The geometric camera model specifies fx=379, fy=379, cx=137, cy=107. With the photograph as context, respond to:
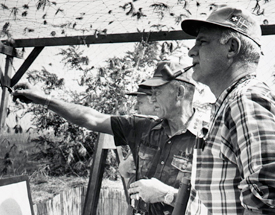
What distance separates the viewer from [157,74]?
115 inches

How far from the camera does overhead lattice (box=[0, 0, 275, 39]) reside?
3.94 m

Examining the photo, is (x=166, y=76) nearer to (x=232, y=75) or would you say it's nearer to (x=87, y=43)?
(x=232, y=75)

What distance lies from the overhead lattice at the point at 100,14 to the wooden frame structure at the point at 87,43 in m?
0.11

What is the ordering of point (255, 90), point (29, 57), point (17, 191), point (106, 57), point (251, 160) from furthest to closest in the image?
point (106, 57) → point (29, 57) → point (17, 191) → point (255, 90) → point (251, 160)

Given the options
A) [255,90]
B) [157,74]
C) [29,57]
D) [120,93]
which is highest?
[29,57]

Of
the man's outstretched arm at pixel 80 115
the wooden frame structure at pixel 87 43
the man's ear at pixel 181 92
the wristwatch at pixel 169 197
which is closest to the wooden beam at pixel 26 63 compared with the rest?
the wooden frame structure at pixel 87 43

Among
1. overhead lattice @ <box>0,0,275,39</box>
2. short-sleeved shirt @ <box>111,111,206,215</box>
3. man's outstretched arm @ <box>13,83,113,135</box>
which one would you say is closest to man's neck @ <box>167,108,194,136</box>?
short-sleeved shirt @ <box>111,111,206,215</box>

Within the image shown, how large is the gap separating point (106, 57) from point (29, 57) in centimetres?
111

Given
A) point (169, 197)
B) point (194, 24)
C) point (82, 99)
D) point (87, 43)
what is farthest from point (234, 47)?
point (82, 99)

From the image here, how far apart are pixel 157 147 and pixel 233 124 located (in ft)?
4.79

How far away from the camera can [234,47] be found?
1.48 meters

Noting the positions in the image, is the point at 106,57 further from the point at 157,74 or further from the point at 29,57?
the point at 157,74

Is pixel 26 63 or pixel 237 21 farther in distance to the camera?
pixel 26 63

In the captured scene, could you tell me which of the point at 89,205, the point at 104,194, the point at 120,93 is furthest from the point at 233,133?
the point at 120,93
